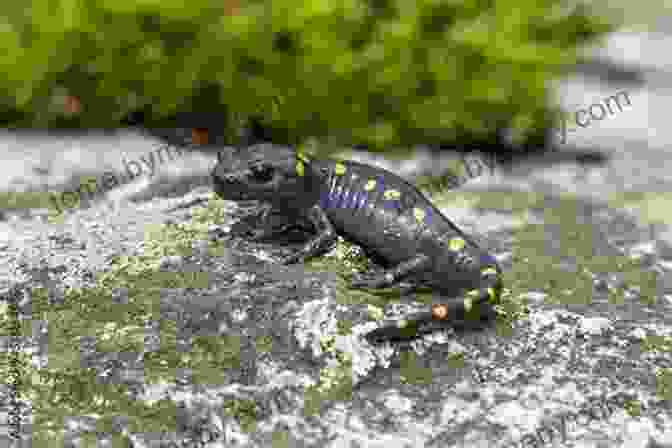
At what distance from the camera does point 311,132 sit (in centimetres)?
815

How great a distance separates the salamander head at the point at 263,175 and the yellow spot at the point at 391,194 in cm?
42

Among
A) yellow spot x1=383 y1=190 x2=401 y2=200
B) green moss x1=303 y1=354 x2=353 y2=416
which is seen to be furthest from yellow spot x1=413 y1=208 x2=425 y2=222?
green moss x1=303 y1=354 x2=353 y2=416

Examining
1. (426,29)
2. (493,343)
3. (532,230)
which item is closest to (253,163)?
(493,343)

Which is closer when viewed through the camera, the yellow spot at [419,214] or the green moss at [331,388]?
the green moss at [331,388]

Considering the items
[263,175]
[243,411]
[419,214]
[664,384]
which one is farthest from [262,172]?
[664,384]

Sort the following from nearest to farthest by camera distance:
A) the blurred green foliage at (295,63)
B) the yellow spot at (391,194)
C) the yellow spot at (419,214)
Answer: the yellow spot at (419,214) < the yellow spot at (391,194) < the blurred green foliage at (295,63)

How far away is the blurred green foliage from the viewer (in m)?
7.43

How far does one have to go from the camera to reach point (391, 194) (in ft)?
15.8

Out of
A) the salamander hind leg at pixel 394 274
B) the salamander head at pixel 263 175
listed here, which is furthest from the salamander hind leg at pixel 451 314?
the salamander head at pixel 263 175

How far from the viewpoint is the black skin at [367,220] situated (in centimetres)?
453

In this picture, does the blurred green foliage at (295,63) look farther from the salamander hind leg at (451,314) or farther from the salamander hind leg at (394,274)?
the salamander hind leg at (451,314)

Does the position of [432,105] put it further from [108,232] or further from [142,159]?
[108,232]

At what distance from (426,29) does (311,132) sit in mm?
1527

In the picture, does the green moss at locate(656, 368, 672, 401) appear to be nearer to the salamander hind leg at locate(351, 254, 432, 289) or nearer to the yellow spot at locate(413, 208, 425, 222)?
the salamander hind leg at locate(351, 254, 432, 289)
